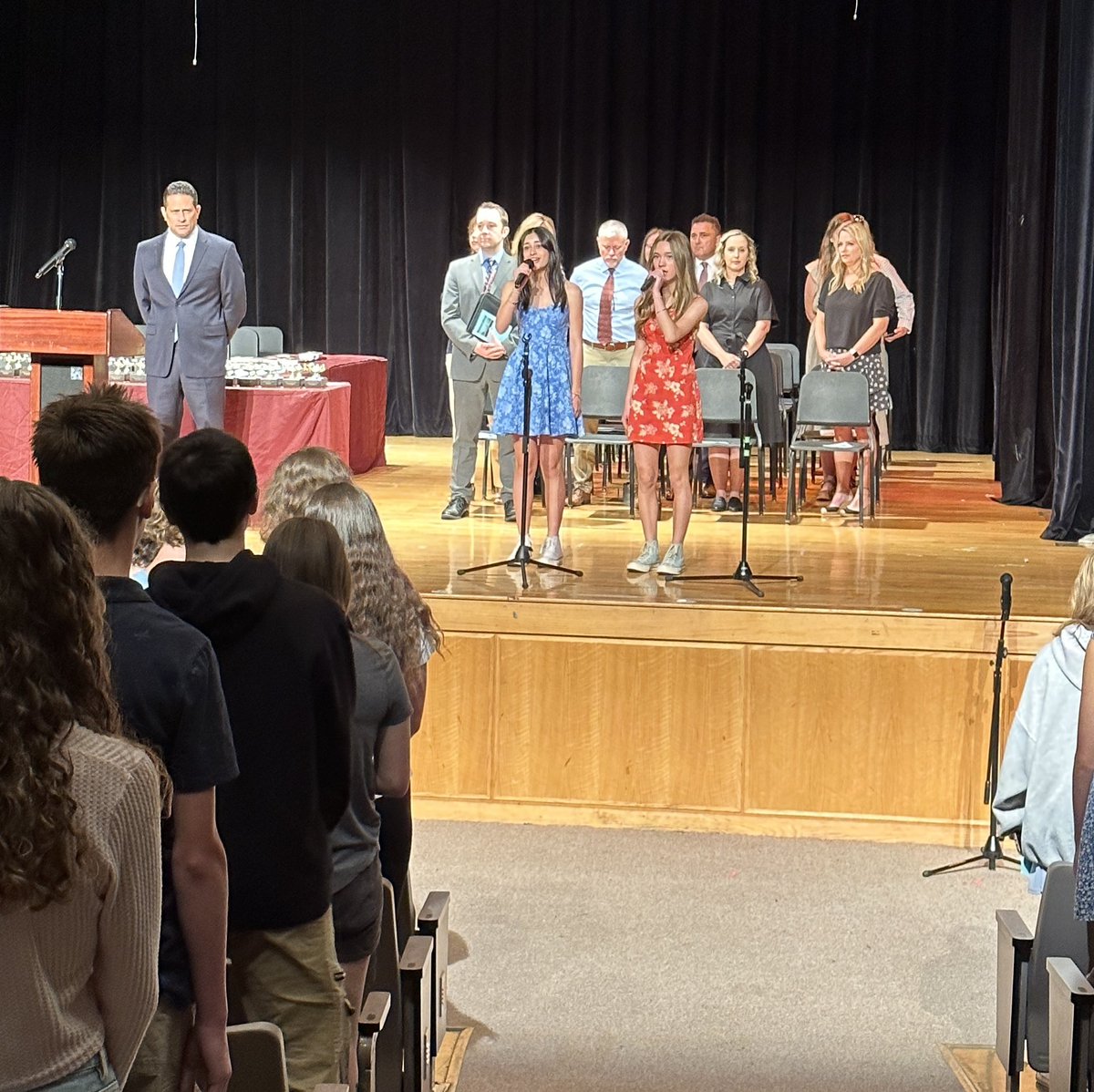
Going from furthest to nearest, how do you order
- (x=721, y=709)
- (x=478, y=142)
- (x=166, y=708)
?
(x=478, y=142) < (x=721, y=709) < (x=166, y=708)

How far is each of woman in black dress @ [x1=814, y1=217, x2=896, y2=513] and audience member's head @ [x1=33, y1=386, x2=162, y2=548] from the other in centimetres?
620

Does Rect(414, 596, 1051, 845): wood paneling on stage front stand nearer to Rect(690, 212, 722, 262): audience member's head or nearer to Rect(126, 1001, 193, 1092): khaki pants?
Rect(126, 1001, 193, 1092): khaki pants

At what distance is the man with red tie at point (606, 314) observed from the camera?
873 centimetres

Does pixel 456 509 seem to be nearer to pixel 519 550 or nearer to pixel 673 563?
pixel 519 550

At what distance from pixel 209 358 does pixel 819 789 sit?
3.62m

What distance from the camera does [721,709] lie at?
17.1ft

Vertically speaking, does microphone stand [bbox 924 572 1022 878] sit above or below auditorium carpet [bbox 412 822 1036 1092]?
above

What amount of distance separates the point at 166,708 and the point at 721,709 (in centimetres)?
349

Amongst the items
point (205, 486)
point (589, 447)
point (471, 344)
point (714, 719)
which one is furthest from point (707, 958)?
point (589, 447)

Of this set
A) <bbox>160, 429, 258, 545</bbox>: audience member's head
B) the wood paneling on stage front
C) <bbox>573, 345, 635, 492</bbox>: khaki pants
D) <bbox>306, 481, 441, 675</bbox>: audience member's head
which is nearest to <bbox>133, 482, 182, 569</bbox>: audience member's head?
<bbox>306, 481, 441, 675</bbox>: audience member's head

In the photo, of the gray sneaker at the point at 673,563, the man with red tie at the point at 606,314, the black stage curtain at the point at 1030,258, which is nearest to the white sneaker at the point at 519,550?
the gray sneaker at the point at 673,563

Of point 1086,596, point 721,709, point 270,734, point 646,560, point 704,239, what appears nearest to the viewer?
point 270,734

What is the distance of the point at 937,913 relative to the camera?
183 inches

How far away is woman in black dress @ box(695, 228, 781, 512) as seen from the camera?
806cm
